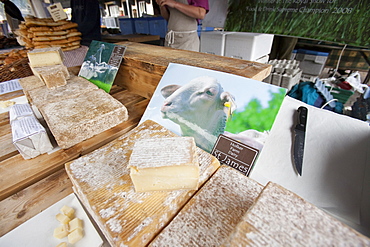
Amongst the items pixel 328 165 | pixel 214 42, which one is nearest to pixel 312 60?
pixel 214 42

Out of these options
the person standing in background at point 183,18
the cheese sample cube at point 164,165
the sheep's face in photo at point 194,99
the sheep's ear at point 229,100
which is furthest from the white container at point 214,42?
the cheese sample cube at point 164,165

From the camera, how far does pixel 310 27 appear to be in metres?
1.70

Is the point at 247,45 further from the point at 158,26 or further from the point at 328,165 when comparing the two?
the point at 158,26

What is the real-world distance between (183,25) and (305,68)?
3.08 meters

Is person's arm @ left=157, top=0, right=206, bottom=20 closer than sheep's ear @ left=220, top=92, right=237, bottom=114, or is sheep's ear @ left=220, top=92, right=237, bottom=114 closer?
sheep's ear @ left=220, top=92, right=237, bottom=114

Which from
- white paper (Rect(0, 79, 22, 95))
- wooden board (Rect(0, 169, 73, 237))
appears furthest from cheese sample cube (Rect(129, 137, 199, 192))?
white paper (Rect(0, 79, 22, 95))

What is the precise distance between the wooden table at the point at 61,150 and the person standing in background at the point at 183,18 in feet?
2.50

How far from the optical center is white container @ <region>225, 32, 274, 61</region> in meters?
2.48

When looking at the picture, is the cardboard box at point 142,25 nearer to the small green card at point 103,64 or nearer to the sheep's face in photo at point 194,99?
the small green card at point 103,64

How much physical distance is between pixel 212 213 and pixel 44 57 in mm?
1595

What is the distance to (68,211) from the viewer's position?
0.63m

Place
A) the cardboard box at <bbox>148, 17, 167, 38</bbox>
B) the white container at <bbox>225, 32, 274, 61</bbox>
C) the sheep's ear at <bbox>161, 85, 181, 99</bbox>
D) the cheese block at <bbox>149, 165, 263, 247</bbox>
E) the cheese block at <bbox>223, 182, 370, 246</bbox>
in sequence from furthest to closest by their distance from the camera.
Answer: the cardboard box at <bbox>148, 17, 167, 38</bbox>
the white container at <bbox>225, 32, 274, 61</bbox>
the sheep's ear at <bbox>161, 85, 181, 99</bbox>
the cheese block at <bbox>149, 165, 263, 247</bbox>
the cheese block at <bbox>223, 182, 370, 246</bbox>

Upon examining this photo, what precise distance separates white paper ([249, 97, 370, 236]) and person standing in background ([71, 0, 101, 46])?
261cm

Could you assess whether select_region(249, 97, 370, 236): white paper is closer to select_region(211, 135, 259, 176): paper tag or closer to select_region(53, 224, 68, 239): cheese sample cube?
select_region(211, 135, 259, 176): paper tag
